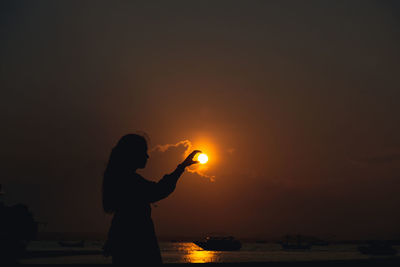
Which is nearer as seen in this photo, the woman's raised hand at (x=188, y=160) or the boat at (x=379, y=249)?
the woman's raised hand at (x=188, y=160)

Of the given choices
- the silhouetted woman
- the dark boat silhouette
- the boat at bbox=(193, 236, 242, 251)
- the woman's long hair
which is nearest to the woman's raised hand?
the silhouetted woman

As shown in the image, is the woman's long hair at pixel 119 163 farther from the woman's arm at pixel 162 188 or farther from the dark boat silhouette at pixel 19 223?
the dark boat silhouette at pixel 19 223

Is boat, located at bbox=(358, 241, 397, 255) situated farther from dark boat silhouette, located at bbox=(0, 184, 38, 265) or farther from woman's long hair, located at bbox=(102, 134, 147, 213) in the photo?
woman's long hair, located at bbox=(102, 134, 147, 213)

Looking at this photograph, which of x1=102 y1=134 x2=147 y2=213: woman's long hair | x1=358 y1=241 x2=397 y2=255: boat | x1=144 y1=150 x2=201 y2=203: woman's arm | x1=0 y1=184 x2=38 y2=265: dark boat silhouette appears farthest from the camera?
x1=358 y1=241 x2=397 y2=255: boat

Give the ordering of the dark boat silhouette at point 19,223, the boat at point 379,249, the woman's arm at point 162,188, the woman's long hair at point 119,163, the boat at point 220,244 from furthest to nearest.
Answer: the boat at point 220,244, the boat at point 379,249, the dark boat silhouette at point 19,223, the woman's long hair at point 119,163, the woman's arm at point 162,188

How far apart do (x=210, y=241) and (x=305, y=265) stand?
11233 centimetres

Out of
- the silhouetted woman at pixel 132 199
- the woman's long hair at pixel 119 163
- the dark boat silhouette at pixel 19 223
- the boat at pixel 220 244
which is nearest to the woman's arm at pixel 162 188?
the silhouetted woman at pixel 132 199

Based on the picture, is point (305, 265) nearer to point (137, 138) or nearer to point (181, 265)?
point (181, 265)

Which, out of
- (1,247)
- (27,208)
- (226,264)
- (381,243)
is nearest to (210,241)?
(381,243)

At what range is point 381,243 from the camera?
110 metres

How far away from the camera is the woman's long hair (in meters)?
3.17

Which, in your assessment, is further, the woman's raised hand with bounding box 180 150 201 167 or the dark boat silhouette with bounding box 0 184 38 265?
the dark boat silhouette with bounding box 0 184 38 265

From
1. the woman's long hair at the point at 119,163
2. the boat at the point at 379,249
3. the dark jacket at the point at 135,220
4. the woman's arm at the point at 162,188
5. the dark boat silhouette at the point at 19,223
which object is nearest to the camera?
the dark jacket at the point at 135,220

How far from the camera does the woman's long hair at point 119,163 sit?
3.17 metres
